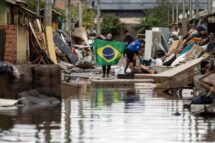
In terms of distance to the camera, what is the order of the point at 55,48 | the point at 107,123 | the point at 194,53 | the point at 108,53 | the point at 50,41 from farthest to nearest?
the point at 55,48, the point at 108,53, the point at 50,41, the point at 194,53, the point at 107,123

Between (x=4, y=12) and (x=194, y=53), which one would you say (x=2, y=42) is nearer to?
(x=4, y=12)

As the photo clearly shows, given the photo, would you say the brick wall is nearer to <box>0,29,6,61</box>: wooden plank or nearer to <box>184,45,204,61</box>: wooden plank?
<box>0,29,6,61</box>: wooden plank

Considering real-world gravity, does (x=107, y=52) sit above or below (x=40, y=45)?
below

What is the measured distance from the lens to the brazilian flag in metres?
30.6

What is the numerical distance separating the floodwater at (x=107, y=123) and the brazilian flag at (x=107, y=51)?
9.94 metres

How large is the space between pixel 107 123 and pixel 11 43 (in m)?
8.58

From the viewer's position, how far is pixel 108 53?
3092 cm

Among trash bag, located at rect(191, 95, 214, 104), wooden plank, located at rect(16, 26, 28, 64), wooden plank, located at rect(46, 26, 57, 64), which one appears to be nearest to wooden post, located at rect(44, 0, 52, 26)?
wooden plank, located at rect(46, 26, 57, 64)

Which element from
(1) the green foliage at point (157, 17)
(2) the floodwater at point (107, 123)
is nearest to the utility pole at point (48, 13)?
(2) the floodwater at point (107, 123)

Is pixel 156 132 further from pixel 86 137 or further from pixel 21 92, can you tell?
pixel 21 92

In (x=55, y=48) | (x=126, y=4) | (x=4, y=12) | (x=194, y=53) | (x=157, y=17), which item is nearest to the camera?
(x=4, y=12)

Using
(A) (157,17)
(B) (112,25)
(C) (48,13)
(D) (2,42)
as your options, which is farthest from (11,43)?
(B) (112,25)

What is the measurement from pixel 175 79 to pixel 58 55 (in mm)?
15325

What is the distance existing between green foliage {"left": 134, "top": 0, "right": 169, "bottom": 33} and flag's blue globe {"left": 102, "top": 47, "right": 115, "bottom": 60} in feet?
197
